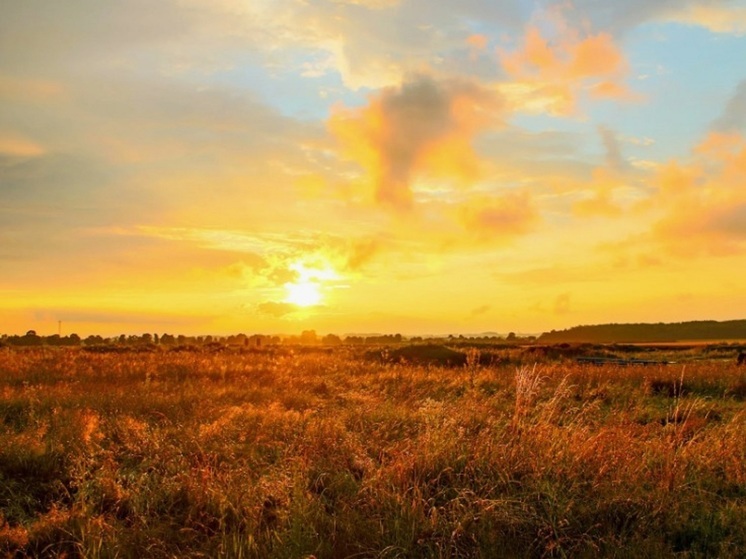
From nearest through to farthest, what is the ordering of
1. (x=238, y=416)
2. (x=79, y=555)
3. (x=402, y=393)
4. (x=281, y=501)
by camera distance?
(x=79, y=555) < (x=281, y=501) < (x=238, y=416) < (x=402, y=393)

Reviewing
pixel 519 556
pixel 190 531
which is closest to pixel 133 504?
pixel 190 531

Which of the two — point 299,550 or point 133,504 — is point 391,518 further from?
point 133,504

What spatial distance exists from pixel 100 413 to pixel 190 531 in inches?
281

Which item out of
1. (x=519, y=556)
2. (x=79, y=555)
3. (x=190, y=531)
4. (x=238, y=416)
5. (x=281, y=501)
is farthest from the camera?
(x=238, y=416)

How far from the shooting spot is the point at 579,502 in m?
5.77

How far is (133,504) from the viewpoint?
6.11 m

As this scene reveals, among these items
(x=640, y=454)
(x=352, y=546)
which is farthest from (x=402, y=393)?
(x=352, y=546)

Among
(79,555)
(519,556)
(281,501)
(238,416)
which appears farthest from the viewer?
(238,416)

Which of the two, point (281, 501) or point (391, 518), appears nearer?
point (391, 518)

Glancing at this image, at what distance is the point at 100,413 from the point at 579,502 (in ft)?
31.2

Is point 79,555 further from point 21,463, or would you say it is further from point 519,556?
point 519,556

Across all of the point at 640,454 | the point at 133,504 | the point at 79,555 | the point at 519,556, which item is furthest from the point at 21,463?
the point at 640,454

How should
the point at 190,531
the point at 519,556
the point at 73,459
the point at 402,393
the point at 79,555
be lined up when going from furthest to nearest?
the point at 402,393
the point at 73,459
the point at 190,531
the point at 79,555
the point at 519,556

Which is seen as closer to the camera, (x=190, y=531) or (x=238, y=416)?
(x=190, y=531)
